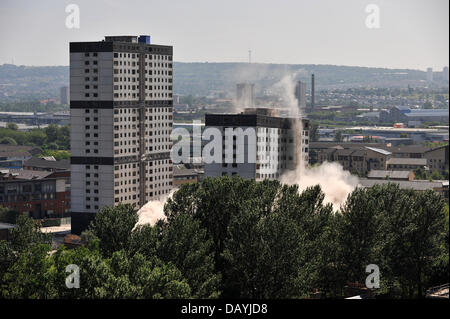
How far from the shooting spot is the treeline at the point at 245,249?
104 feet

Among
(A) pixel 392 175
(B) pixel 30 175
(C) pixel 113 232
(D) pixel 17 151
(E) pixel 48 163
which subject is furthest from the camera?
(D) pixel 17 151

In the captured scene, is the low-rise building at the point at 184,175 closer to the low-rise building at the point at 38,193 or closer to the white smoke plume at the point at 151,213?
the low-rise building at the point at 38,193

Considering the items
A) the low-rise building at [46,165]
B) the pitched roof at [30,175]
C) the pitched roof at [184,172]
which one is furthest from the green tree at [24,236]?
the pitched roof at [184,172]

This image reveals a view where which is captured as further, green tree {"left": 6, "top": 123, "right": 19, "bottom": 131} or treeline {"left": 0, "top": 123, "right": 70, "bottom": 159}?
green tree {"left": 6, "top": 123, "right": 19, "bottom": 131}

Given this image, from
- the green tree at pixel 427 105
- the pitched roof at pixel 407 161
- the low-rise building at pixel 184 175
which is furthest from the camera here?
the green tree at pixel 427 105

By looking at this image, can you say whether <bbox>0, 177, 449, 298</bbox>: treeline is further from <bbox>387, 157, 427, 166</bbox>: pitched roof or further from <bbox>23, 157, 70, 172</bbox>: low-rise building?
<bbox>387, 157, 427, 166</bbox>: pitched roof

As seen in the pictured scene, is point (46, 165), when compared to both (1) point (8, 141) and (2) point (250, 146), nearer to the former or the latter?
(2) point (250, 146)

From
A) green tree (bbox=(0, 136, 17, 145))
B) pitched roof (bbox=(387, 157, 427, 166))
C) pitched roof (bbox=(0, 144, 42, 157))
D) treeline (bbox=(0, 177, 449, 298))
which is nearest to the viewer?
treeline (bbox=(0, 177, 449, 298))

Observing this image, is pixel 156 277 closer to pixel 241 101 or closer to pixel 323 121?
pixel 241 101

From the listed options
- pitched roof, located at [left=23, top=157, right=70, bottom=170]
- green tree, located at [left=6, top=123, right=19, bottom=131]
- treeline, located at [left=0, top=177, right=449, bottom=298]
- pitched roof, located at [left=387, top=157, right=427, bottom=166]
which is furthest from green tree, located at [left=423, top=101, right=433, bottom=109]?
treeline, located at [left=0, top=177, right=449, bottom=298]

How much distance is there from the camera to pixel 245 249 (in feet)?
115

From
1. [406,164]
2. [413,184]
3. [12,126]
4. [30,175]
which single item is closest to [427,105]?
[12,126]

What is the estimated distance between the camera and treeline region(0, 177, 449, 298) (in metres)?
31.8
